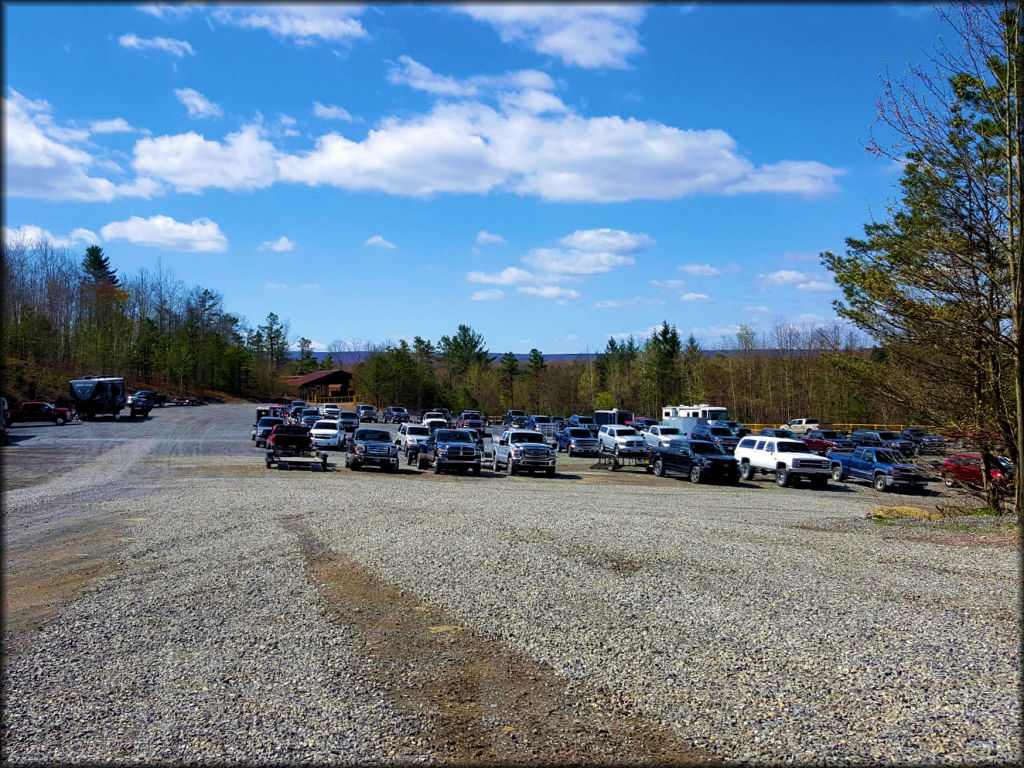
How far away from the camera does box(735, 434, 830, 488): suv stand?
28438mm

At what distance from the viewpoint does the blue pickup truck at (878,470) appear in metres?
27.6

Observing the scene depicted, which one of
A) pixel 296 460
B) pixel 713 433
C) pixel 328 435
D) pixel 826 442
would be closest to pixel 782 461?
pixel 826 442

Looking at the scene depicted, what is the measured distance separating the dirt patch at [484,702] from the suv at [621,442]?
97.6 feet

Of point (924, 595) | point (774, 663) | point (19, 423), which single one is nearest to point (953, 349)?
point (924, 595)

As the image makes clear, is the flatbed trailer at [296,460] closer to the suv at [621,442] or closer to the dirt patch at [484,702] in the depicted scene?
the suv at [621,442]

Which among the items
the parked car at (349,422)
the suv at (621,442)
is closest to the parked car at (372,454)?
the suv at (621,442)

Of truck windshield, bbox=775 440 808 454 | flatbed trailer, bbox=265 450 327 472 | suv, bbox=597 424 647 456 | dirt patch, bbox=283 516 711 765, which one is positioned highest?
truck windshield, bbox=775 440 808 454

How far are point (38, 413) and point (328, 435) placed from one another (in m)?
26.4

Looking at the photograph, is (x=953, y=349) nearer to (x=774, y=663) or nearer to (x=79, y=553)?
(x=774, y=663)

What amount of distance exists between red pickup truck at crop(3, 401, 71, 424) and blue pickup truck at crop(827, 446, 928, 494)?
5021 centimetres

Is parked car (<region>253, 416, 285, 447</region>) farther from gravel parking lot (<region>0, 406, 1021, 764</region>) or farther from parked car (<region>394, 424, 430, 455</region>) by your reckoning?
gravel parking lot (<region>0, 406, 1021, 764</region>)

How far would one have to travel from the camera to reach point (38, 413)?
51844 mm

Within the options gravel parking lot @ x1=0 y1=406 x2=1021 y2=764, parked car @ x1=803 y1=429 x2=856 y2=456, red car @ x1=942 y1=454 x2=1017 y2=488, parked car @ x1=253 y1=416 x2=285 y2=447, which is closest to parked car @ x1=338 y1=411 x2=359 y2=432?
parked car @ x1=253 y1=416 x2=285 y2=447

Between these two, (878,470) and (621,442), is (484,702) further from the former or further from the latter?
(621,442)
